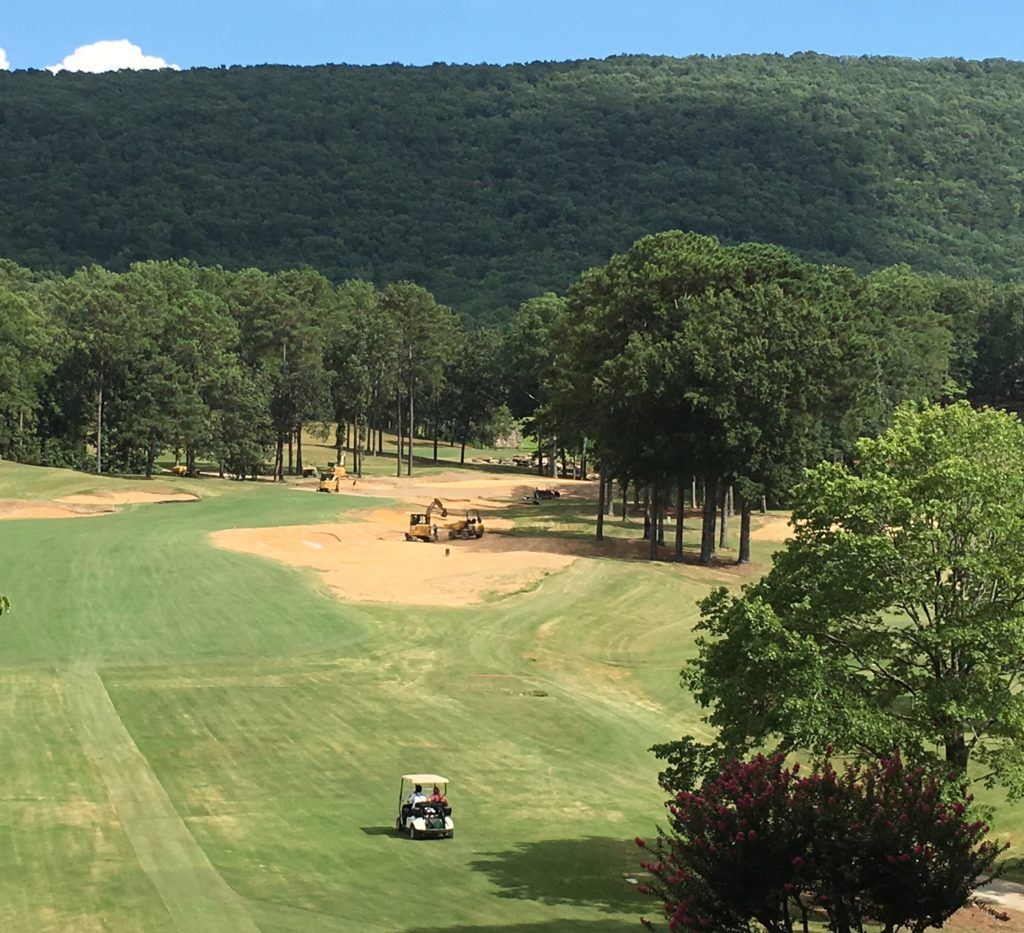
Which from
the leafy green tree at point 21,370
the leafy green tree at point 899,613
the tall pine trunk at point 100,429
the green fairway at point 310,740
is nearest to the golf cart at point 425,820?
the green fairway at point 310,740

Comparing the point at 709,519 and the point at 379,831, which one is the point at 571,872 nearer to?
the point at 379,831

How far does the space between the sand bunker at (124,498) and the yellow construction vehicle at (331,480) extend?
470 inches

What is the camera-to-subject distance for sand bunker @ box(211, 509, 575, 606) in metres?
66.8

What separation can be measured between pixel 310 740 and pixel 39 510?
184 feet

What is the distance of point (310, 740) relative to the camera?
4003cm

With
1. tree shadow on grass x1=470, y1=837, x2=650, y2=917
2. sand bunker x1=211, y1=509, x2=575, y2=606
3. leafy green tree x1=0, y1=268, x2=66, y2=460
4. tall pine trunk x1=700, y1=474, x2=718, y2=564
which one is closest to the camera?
tree shadow on grass x1=470, y1=837, x2=650, y2=917

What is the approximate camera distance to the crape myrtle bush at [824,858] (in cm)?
1922

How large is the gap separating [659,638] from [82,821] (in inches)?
1308

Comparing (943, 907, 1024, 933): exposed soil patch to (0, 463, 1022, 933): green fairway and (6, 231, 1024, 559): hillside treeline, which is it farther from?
(6, 231, 1024, 559): hillside treeline

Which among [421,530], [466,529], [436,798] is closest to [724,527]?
[466,529]

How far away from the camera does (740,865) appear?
19250mm

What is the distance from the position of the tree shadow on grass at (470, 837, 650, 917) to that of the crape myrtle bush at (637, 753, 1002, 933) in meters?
7.33

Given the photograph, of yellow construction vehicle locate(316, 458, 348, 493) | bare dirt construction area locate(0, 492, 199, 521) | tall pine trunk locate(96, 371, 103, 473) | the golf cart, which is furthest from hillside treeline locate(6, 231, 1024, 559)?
the golf cart

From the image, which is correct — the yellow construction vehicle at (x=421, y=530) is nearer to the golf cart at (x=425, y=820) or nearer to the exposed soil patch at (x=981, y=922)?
the golf cart at (x=425, y=820)
